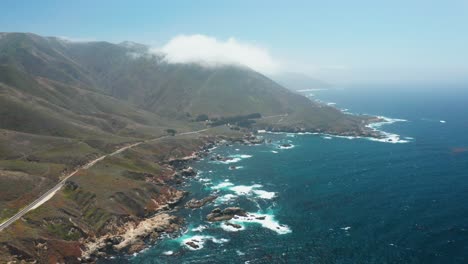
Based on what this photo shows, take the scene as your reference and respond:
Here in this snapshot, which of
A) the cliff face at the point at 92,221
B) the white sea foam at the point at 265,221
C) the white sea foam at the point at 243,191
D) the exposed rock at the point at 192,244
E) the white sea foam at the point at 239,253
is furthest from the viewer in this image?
the white sea foam at the point at 243,191

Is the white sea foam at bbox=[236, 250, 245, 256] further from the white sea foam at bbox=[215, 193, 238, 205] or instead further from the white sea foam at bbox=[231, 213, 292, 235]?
the white sea foam at bbox=[215, 193, 238, 205]

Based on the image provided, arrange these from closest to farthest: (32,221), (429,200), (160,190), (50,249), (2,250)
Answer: (2,250), (50,249), (32,221), (429,200), (160,190)

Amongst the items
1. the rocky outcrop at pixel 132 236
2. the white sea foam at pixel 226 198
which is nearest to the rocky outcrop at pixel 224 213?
the rocky outcrop at pixel 132 236

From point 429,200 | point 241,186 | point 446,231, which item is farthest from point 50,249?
point 429,200

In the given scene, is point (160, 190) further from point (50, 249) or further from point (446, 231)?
point (446, 231)

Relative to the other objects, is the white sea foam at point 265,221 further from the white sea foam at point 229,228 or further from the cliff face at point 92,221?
the cliff face at point 92,221

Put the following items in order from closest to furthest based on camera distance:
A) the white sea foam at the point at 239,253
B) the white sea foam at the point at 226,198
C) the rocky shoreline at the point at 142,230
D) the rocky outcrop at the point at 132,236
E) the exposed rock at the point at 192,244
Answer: the white sea foam at the point at 239,253
the exposed rock at the point at 192,244
the rocky shoreline at the point at 142,230
the rocky outcrop at the point at 132,236
the white sea foam at the point at 226,198

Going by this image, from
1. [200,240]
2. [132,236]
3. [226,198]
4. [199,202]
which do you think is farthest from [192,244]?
[226,198]
